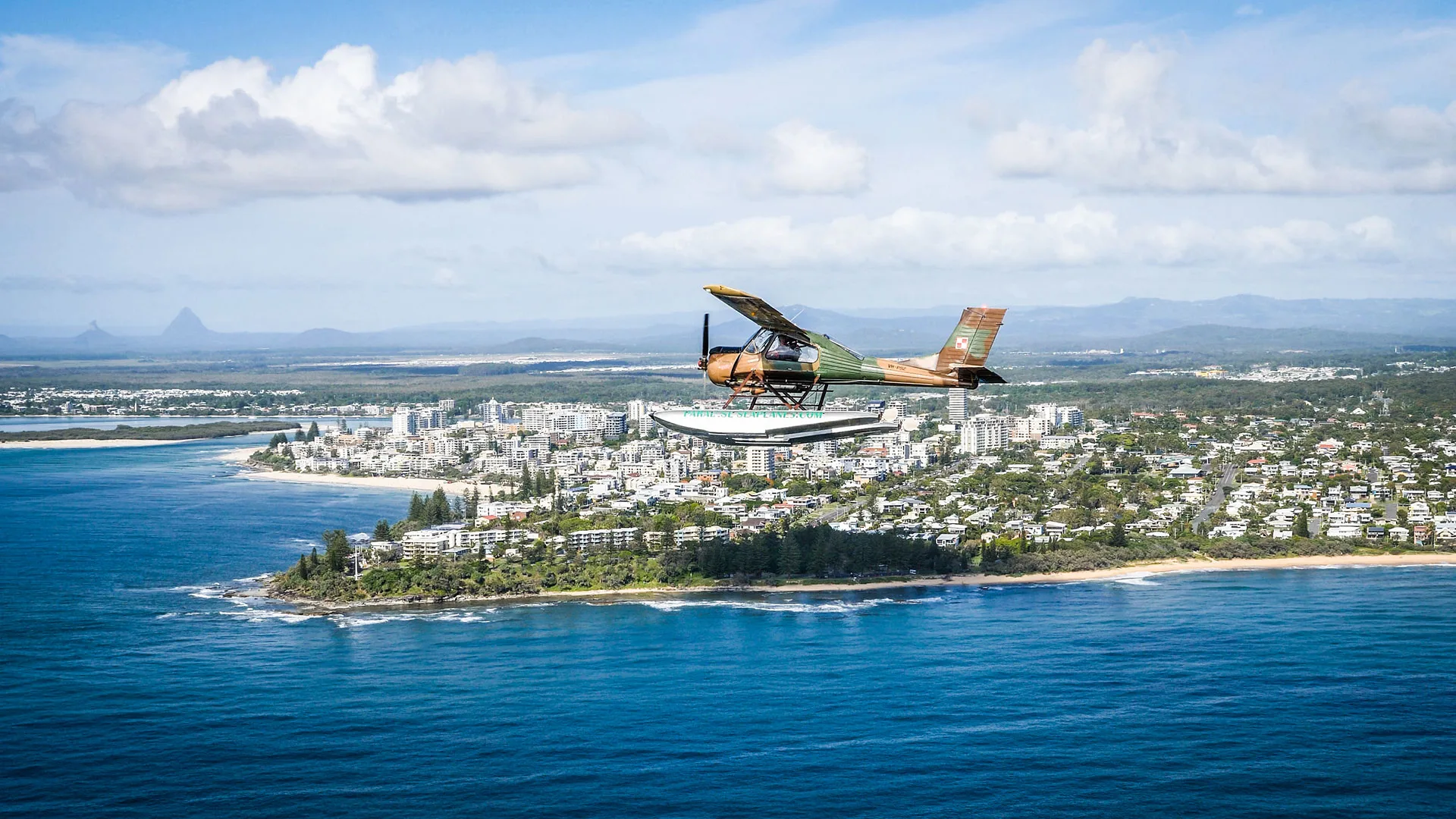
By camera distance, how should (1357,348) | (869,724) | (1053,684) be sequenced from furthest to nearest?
1. (1357,348)
2. (1053,684)
3. (869,724)

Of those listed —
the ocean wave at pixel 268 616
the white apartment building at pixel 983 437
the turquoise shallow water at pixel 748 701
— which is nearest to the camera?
the turquoise shallow water at pixel 748 701

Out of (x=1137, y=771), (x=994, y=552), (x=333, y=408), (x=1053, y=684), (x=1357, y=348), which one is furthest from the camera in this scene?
(x=1357, y=348)

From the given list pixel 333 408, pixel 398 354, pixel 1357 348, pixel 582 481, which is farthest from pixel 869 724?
pixel 398 354

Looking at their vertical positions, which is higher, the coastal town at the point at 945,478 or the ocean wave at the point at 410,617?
the coastal town at the point at 945,478

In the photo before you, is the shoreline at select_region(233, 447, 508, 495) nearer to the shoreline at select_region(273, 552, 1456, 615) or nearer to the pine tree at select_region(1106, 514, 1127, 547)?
the shoreline at select_region(273, 552, 1456, 615)

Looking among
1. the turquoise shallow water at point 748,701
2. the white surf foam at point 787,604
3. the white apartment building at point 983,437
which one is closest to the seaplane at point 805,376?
the turquoise shallow water at point 748,701

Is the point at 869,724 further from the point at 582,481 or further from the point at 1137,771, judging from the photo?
the point at 582,481

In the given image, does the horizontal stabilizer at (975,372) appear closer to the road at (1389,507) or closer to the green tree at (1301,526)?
the green tree at (1301,526)

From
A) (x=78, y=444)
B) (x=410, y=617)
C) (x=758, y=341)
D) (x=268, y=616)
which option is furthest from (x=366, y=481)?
(x=758, y=341)
